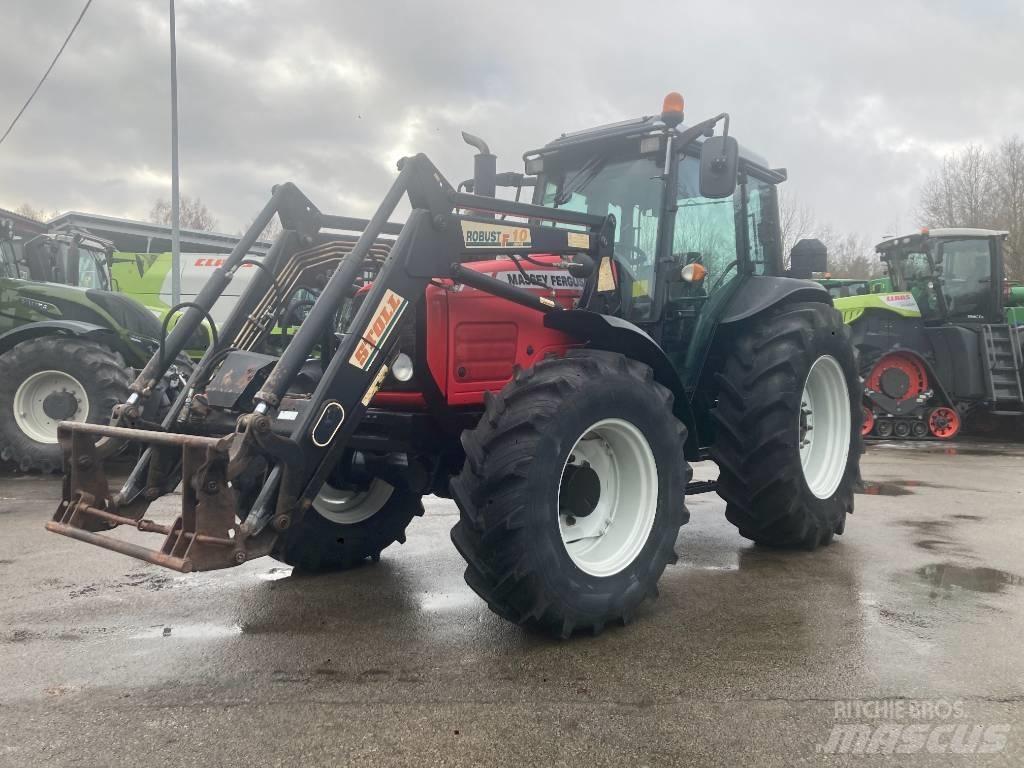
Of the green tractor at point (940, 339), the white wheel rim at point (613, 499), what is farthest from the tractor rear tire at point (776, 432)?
the green tractor at point (940, 339)

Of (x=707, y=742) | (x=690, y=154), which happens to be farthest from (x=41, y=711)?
(x=690, y=154)

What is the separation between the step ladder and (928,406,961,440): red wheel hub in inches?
23.2

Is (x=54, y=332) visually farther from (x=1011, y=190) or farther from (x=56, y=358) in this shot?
(x=1011, y=190)

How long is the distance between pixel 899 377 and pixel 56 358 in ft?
36.5

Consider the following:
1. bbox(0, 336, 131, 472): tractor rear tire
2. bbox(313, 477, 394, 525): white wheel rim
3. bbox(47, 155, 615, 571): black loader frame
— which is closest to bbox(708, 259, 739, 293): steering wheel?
bbox(47, 155, 615, 571): black loader frame

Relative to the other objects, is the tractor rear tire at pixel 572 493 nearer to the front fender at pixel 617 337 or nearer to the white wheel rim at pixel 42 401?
the front fender at pixel 617 337

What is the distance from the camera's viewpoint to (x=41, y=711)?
2664 mm

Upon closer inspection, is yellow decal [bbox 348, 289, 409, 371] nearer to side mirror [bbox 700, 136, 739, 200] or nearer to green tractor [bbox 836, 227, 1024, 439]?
side mirror [bbox 700, 136, 739, 200]

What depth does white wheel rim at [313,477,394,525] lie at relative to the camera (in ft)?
14.7

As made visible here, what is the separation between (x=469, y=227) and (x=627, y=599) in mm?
1812

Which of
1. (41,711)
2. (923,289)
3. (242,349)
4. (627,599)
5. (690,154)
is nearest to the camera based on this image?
(41,711)

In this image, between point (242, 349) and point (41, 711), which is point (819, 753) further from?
point (242, 349)

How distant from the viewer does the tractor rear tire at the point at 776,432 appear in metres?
4.52

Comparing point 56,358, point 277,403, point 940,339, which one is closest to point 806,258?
point 277,403
